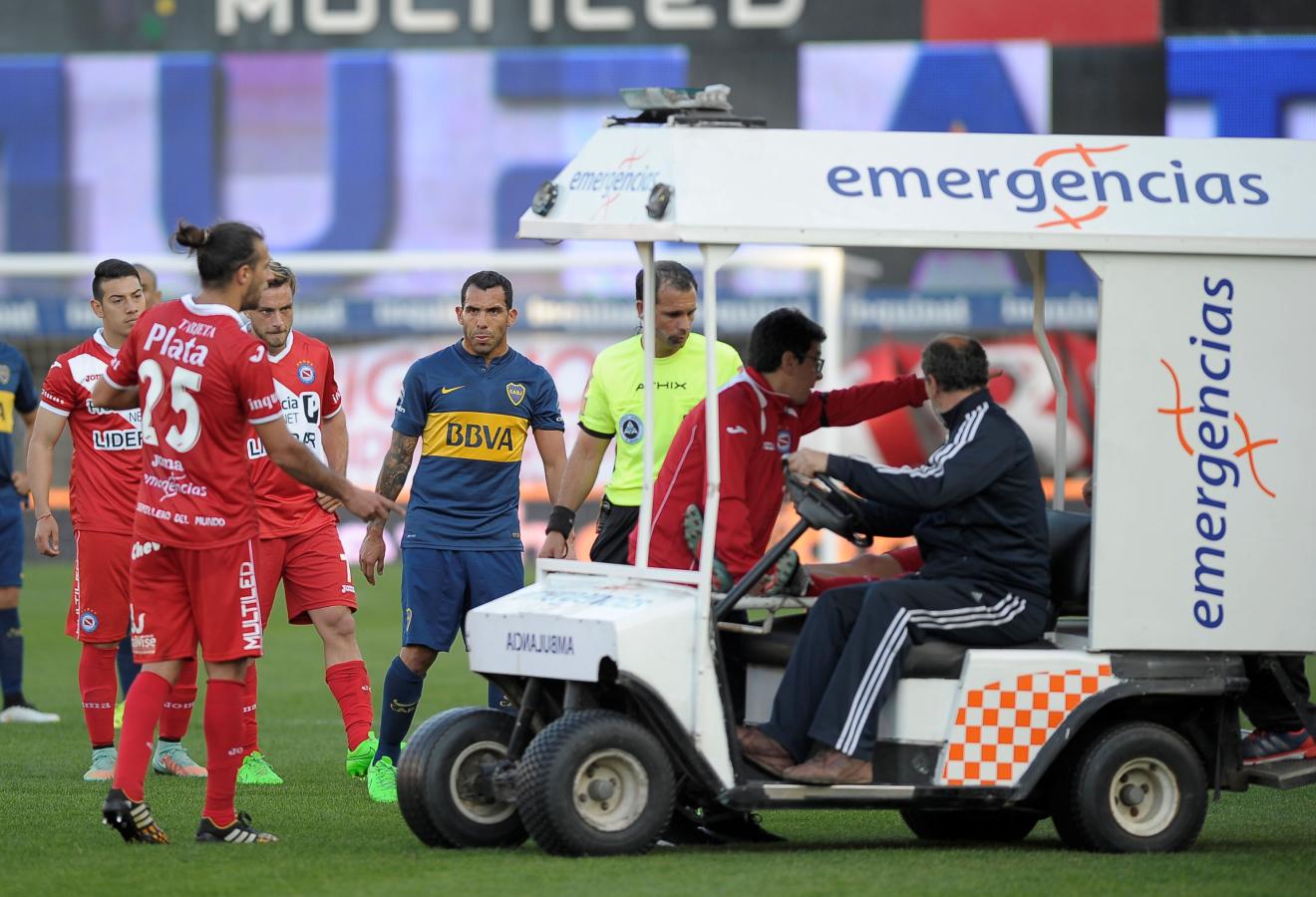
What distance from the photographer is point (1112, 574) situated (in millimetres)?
7117

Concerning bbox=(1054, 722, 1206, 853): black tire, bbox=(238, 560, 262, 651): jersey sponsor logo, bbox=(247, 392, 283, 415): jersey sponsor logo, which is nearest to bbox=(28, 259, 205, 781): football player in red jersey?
bbox=(238, 560, 262, 651): jersey sponsor logo

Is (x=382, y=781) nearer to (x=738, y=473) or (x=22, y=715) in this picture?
(x=738, y=473)

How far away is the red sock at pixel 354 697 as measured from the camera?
29.4ft

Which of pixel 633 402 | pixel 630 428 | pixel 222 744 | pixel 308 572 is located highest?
pixel 633 402

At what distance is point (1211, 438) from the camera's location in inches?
282

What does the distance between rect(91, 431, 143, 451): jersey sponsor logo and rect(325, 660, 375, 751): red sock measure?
4.84 ft

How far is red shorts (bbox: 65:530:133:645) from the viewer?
9422 millimetres

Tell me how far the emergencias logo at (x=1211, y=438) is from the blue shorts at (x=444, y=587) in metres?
2.97

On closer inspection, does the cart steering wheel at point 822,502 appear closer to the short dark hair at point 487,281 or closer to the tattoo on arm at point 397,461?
the short dark hair at point 487,281

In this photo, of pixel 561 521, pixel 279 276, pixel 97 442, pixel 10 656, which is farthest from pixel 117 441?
pixel 10 656

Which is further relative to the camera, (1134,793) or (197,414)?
(1134,793)

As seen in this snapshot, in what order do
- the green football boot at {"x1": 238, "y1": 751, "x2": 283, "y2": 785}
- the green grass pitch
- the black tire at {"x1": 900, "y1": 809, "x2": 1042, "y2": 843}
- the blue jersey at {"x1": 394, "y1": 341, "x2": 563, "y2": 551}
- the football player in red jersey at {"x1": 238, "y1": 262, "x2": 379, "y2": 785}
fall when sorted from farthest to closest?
1. the green football boot at {"x1": 238, "y1": 751, "x2": 283, "y2": 785}
2. the football player in red jersey at {"x1": 238, "y1": 262, "x2": 379, "y2": 785}
3. the blue jersey at {"x1": 394, "y1": 341, "x2": 563, "y2": 551}
4. the black tire at {"x1": 900, "y1": 809, "x2": 1042, "y2": 843}
5. the green grass pitch

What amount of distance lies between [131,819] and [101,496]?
2741mm

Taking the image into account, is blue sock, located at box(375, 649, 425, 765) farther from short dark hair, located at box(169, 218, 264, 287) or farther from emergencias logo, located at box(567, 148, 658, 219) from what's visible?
emergencias logo, located at box(567, 148, 658, 219)
